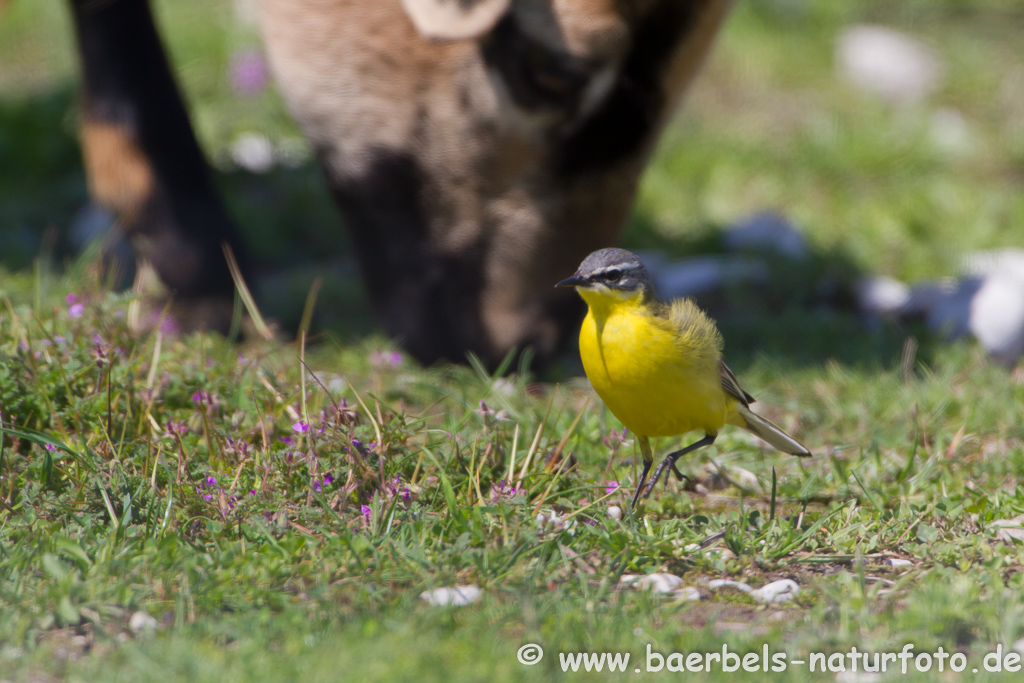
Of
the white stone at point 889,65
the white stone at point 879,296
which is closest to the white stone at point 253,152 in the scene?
the white stone at point 879,296

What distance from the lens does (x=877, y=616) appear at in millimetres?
1969

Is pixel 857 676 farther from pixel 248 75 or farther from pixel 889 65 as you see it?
pixel 889 65

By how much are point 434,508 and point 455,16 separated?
1527 mm

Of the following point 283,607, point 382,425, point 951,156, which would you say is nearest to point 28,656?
point 283,607

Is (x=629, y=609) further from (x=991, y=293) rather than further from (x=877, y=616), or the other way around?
(x=991, y=293)

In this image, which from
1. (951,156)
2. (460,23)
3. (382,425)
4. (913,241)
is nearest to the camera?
(382,425)

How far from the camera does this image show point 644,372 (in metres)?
2.20

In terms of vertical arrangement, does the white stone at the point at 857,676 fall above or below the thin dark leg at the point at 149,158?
below

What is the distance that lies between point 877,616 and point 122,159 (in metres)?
3.25

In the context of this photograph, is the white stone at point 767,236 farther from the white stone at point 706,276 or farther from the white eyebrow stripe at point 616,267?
the white eyebrow stripe at point 616,267

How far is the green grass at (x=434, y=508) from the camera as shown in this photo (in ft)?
6.17

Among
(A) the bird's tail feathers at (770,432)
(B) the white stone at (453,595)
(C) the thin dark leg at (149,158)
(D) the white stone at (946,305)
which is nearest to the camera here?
(B) the white stone at (453,595)

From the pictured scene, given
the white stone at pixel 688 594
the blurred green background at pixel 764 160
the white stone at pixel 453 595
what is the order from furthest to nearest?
the blurred green background at pixel 764 160
the white stone at pixel 688 594
the white stone at pixel 453 595

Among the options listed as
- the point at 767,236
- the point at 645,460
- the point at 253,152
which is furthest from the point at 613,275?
the point at 253,152
